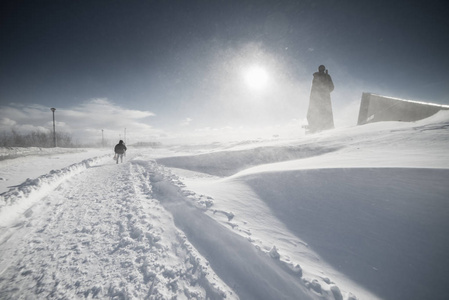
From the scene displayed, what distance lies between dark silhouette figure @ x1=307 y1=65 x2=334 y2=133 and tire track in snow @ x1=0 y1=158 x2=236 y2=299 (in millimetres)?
18318

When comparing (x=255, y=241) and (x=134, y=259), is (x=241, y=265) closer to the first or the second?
(x=255, y=241)

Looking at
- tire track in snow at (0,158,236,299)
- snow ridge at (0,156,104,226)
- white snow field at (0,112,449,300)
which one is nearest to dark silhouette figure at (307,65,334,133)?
white snow field at (0,112,449,300)

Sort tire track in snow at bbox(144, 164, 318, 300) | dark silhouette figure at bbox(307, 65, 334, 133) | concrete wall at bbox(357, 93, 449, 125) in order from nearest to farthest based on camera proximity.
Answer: tire track in snow at bbox(144, 164, 318, 300)
concrete wall at bbox(357, 93, 449, 125)
dark silhouette figure at bbox(307, 65, 334, 133)

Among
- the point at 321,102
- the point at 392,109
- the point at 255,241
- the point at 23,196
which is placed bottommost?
the point at 255,241

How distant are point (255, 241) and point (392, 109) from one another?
1511cm

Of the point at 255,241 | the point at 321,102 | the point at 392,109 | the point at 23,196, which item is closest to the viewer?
the point at 255,241

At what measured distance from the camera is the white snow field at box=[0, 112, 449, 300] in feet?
6.32

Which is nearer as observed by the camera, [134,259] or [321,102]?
[134,259]

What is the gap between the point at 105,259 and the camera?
7.75 feet

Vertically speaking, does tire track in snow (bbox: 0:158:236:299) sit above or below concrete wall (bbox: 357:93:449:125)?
below

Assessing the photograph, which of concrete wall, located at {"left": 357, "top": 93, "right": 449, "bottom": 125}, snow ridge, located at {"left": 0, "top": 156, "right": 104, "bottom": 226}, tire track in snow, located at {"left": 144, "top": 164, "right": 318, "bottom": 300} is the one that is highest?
concrete wall, located at {"left": 357, "top": 93, "right": 449, "bottom": 125}

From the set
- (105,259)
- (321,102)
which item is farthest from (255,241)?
(321,102)

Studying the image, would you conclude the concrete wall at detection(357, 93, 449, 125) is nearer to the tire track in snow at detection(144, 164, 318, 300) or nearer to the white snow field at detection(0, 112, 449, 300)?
the white snow field at detection(0, 112, 449, 300)

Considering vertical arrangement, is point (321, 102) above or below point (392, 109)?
above
